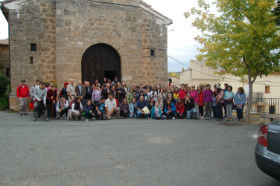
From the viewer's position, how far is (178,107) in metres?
12.4

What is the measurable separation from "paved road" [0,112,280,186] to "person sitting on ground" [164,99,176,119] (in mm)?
3664

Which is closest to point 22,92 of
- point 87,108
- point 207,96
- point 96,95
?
point 87,108

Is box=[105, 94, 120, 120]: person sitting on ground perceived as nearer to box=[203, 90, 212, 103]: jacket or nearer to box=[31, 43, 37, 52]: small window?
box=[203, 90, 212, 103]: jacket

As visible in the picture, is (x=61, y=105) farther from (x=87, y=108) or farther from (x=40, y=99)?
(x=87, y=108)

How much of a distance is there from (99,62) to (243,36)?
8246 millimetres

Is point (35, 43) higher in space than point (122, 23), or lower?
lower

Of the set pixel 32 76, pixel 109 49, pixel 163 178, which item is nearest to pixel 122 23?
pixel 109 49

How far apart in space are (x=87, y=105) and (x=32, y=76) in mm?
4582

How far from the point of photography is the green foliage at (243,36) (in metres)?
9.87

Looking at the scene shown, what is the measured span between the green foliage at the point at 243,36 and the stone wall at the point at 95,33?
181 inches

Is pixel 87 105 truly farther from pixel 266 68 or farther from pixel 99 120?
pixel 266 68

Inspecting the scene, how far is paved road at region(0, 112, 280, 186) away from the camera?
4.19 metres

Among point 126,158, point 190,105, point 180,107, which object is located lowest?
point 126,158

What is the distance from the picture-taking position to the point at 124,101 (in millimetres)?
11961
